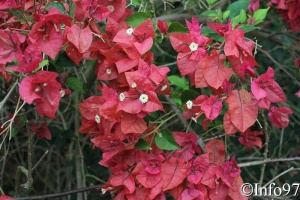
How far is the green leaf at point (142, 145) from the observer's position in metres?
1.37

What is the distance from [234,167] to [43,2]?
2.27 feet

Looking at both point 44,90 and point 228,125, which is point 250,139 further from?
point 44,90

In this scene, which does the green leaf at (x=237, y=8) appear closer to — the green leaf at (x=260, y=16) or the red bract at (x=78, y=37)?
the green leaf at (x=260, y=16)

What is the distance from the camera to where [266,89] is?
135 cm

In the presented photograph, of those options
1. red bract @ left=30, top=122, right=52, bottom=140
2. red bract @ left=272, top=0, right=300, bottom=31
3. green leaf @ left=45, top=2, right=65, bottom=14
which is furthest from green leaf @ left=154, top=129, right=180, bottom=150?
red bract @ left=272, top=0, right=300, bottom=31

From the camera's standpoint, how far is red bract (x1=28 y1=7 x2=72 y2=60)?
1247 millimetres

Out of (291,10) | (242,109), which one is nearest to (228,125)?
(242,109)

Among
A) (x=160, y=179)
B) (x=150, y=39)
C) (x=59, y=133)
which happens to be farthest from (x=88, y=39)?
(x=59, y=133)

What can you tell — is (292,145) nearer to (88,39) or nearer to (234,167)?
(234,167)

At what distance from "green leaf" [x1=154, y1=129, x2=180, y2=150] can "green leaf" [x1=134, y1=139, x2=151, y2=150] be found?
27 millimetres

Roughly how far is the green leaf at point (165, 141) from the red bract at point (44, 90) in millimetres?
327

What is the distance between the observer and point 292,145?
8.05 feet

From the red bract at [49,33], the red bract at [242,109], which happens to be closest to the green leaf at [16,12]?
the red bract at [49,33]

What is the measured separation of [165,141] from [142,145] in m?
0.06
